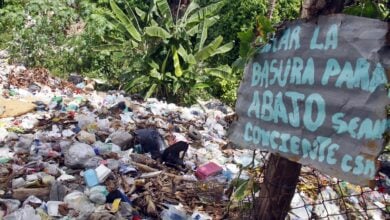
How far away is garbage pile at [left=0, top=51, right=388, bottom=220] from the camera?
11.2 feet

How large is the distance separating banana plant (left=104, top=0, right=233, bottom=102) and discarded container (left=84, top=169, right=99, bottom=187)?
3.59m

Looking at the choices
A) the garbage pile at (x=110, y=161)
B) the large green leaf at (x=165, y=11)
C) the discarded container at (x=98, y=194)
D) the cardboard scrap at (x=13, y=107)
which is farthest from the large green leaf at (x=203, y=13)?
the discarded container at (x=98, y=194)

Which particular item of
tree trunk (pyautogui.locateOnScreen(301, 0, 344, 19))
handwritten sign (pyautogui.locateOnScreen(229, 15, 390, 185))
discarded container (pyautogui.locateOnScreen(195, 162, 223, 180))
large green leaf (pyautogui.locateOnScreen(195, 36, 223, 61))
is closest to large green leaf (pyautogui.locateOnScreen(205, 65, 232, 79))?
large green leaf (pyautogui.locateOnScreen(195, 36, 223, 61))

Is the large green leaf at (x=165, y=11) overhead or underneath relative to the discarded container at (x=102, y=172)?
overhead

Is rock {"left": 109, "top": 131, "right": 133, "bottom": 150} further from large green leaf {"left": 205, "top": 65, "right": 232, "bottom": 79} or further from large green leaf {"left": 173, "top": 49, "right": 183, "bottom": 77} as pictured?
large green leaf {"left": 205, "top": 65, "right": 232, "bottom": 79}

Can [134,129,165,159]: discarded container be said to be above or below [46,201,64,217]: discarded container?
above

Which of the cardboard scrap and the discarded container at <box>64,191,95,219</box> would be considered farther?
the cardboard scrap

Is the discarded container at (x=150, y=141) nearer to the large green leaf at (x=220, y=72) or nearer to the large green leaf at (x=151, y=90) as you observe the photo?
the large green leaf at (x=151, y=90)

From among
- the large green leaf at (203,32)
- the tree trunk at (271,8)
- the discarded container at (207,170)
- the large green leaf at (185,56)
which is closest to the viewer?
the discarded container at (207,170)

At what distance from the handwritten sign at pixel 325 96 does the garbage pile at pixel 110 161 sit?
0.41m

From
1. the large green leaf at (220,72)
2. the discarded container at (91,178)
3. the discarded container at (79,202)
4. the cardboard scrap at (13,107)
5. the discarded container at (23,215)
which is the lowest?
the discarded container at (23,215)

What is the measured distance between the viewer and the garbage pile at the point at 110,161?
3.40m

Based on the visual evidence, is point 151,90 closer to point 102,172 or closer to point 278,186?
point 102,172

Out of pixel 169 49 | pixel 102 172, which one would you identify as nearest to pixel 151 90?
pixel 169 49
